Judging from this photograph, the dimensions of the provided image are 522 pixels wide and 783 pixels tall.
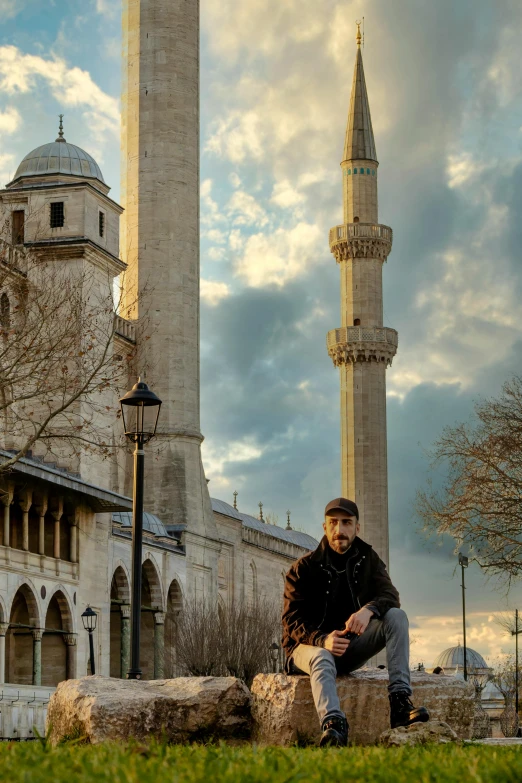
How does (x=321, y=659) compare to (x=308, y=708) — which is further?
(x=308, y=708)

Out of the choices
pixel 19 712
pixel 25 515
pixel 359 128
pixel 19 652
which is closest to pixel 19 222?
Answer: pixel 25 515

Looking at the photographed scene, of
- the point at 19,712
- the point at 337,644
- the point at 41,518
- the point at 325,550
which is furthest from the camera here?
the point at 41,518

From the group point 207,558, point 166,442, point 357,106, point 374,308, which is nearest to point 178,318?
point 166,442

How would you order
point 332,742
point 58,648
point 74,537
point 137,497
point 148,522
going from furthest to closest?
point 148,522, point 74,537, point 58,648, point 137,497, point 332,742

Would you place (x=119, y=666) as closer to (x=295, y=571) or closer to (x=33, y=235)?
(x=33, y=235)

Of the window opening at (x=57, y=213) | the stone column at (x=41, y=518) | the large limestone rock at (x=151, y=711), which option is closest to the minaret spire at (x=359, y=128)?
the window opening at (x=57, y=213)

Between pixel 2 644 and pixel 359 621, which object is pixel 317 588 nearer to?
pixel 359 621

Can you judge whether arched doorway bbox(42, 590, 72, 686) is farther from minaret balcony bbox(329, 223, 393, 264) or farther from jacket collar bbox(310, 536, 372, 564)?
minaret balcony bbox(329, 223, 393, 264)

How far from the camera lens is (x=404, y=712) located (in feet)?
30.4

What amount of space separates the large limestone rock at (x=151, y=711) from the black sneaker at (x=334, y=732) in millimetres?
1871

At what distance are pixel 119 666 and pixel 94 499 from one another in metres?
8.85

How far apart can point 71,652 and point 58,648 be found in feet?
2.41

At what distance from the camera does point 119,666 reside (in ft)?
179

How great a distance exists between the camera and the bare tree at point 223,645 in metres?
51.0
